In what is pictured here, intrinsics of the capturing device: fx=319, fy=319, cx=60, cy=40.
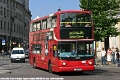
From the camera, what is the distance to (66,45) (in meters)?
20.0

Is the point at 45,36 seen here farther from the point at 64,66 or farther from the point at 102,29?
the point at 102,29

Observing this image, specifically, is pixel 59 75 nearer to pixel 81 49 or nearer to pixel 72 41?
pixel 81 49

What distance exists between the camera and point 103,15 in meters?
35.5

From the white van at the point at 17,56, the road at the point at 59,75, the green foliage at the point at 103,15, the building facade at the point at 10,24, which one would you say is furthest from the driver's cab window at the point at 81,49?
the building facade at the point at 10,24

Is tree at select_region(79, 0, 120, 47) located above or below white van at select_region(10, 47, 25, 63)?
above

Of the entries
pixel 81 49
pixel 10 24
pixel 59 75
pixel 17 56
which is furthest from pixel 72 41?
pixel 10 24

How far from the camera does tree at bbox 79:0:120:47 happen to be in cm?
3542

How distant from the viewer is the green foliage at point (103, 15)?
1394 inches

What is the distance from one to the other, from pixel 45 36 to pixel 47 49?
109 cm

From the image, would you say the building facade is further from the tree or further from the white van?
the tree

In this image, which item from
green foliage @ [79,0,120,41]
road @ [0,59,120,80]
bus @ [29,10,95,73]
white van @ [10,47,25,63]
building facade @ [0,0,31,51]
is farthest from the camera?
building facade @ [0,0,31,51]

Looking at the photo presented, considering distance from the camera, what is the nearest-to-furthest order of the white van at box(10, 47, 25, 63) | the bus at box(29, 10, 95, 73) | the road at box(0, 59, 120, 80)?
the road at box(0, 59, 120, 80) < the bus at box(29, 10, 95, 73) < the white van at box(10, 47, 25, 63)

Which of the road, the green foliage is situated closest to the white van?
the green foliage

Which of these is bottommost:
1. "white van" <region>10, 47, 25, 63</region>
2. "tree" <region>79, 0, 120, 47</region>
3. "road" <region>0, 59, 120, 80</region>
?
"road" <region>0, 59, 120, 80</region>
